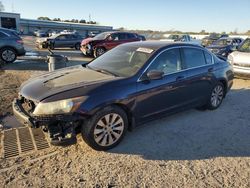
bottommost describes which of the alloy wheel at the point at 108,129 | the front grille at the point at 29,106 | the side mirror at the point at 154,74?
the alloy wheel at the point at 108,129

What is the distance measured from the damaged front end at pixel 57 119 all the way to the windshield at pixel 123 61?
1.14 metres

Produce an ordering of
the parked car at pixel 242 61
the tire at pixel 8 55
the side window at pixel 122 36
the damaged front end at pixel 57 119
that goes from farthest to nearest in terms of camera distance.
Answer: the side window at pixel 122 36 < the tire at pixel 8 55 < the parked car at pixel 242 61 < the damaged front end at pixel 57 119

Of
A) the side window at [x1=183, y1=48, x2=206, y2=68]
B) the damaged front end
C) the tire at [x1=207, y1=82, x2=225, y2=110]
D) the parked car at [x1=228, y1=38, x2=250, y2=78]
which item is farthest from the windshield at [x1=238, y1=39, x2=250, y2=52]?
the damaged front end

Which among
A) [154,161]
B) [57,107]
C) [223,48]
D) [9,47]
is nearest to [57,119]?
[57,107]

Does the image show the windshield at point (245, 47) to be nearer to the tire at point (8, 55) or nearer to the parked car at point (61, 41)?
the tire at point (8, 55)

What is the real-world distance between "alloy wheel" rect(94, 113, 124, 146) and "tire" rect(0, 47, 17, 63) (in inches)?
377

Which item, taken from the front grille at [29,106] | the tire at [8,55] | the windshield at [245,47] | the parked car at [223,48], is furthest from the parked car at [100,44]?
the front grille at [29,106]

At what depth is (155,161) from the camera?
12.3 feet

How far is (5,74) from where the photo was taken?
31.4 feet

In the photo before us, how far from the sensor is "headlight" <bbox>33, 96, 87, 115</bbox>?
11.5 ft

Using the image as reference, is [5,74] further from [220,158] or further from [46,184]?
[220,158]

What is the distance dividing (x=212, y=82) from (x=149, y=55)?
195 centimetres

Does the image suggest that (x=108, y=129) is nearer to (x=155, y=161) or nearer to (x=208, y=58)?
(x=155, y=161)

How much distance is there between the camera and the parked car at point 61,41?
20.7 meters
